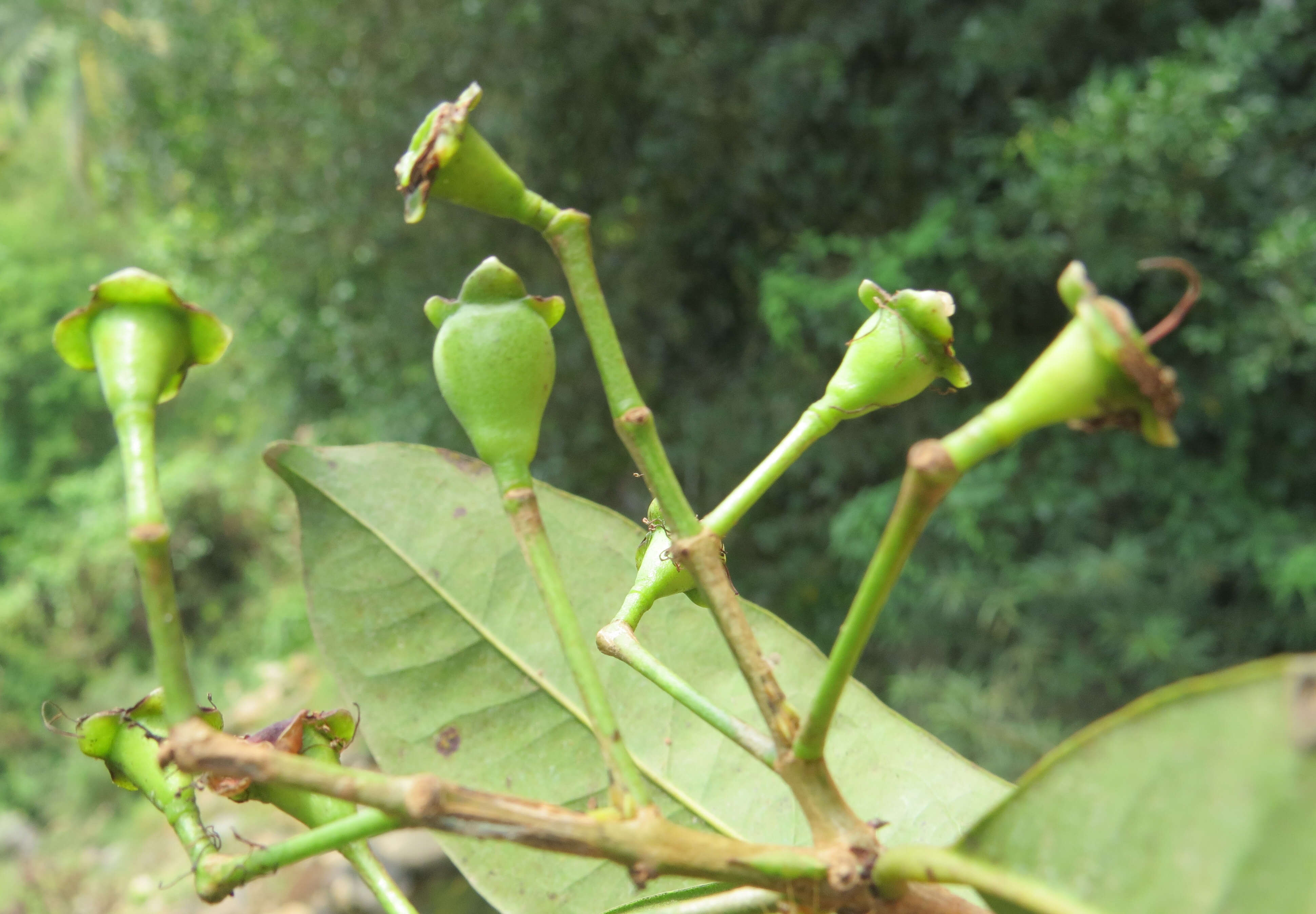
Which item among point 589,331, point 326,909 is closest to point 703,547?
point 589,331

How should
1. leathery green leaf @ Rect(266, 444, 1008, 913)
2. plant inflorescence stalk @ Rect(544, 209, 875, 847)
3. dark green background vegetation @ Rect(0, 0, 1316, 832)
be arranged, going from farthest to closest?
1. dark green background vegetation @ Rect(0, 0, 1316, 832)
2. leathery green leaf @ Rect(266, 444, 1008, 913)
3. plant inflorescence stalk @ Rect(544, 209, 875, 847)

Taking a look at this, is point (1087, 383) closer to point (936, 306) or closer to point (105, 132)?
point (936, 306)

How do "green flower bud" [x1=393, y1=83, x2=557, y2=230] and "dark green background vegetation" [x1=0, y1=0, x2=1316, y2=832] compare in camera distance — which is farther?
"dark green background vegetation" [x1=0, y1=0, x2=1316, y2=832]

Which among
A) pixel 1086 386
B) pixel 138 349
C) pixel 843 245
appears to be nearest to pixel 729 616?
pixel 1086 386

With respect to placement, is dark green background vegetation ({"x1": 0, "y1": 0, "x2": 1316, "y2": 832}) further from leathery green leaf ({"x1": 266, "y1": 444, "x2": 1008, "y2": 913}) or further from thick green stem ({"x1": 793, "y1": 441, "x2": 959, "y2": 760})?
thick green stem ({"x1": 793, "y1": 441, "x2": 959, "y2": 760})

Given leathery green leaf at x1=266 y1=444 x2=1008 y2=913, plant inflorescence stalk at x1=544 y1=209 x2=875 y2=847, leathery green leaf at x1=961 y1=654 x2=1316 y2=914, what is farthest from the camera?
leathery green leaf at x1=266 y1=444 x2=1008 y2=913

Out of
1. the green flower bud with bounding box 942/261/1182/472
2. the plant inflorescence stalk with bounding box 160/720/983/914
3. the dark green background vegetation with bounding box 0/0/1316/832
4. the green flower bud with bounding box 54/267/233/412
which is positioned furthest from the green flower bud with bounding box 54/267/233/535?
the dark green background vegetation with bounding box 0/0/1316/832

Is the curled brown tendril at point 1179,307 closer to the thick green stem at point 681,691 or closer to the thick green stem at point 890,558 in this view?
the thick green stem at point 890,558
